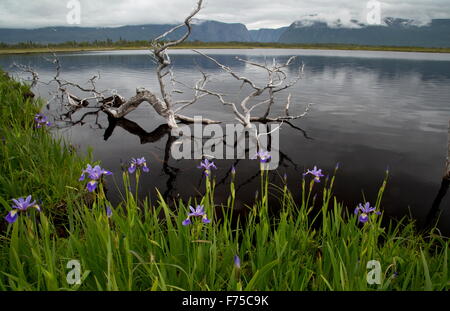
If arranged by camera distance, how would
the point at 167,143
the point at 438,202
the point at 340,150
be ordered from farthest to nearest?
the point at 167,143
the point at 340,150
the point at 438,202

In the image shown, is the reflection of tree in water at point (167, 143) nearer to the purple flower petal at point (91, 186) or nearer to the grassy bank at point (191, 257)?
the grassy bank at point (191, 257)

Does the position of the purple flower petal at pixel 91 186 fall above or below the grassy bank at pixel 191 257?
above

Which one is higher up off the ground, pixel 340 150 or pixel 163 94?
pixel 163 94

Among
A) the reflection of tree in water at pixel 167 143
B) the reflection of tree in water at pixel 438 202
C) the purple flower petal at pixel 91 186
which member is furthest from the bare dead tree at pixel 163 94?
the reflection of tree in water at pixel 438 202

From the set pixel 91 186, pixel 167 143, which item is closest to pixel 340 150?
pixel 167 143

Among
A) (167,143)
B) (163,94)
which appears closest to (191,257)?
(167,143)

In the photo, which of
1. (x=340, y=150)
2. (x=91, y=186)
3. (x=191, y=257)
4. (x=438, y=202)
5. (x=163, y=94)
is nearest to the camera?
(x=91, y=186)

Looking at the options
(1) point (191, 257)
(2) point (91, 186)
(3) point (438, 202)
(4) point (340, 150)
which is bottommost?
(3) point (438, 202)

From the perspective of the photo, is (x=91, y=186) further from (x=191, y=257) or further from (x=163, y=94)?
(x=163, y=94)

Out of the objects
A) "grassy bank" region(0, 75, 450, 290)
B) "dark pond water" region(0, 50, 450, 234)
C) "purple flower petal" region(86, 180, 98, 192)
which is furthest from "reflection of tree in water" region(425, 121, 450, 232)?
"purple flower petal" region(86, 180, 98, 192)

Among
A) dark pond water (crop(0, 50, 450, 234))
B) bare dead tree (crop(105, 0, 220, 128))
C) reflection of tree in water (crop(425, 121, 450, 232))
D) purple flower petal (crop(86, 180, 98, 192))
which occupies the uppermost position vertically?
bare dead tree (crop(105, 0, 220, 128))

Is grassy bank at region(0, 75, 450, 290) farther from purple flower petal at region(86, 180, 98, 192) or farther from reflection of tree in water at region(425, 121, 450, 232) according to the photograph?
reflection of tree in water at region(425, 121, 450, 232)

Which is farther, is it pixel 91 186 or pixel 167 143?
pixel 167 143
